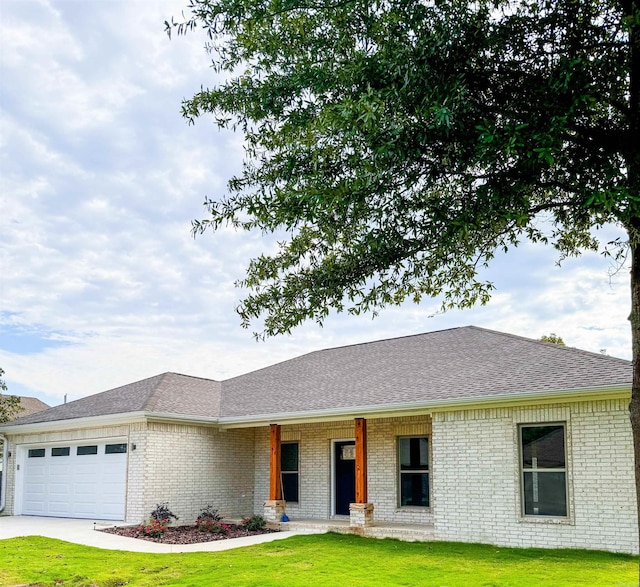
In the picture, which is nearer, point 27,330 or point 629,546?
point 629,546

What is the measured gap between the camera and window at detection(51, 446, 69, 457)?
766 inches

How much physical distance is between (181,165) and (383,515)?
9192 mm

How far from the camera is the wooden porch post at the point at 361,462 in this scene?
15.4 meters

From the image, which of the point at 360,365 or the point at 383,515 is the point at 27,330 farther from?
the point at 383,515

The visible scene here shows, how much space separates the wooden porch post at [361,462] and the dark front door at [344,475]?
6.65 feet

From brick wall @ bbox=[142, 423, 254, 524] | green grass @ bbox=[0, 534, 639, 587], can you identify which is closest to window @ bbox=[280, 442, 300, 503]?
brick wall @ bbox=[142, 423, 254, 524]

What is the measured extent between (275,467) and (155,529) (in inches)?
129

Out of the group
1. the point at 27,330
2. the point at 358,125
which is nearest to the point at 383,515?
the point at 358,125

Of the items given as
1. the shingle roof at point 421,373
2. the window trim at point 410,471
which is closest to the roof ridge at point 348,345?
the shingle roof at point 421,373

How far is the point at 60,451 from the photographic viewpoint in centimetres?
1959

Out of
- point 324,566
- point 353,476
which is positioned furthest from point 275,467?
point 324,566

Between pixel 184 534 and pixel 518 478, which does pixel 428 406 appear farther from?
pixel 184 534

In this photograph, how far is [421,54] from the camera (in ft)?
22.6

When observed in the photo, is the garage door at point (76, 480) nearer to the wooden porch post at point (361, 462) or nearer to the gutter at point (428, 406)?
the gutter at point (428, 406)
